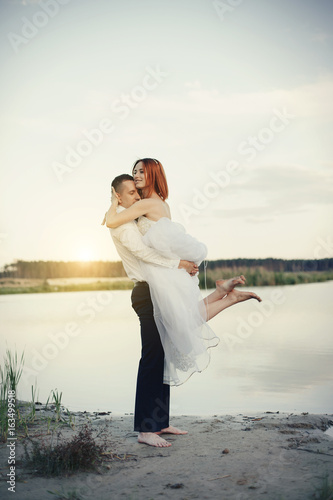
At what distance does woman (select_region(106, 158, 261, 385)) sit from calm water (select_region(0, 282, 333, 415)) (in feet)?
3.22

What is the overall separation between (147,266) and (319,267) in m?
14.9

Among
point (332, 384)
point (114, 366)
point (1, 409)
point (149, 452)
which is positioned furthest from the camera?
point (114, 366)

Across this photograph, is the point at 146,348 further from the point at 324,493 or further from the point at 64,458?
the point at 324,493

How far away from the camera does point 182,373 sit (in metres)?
3.85

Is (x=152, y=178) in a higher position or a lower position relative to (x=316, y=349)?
higher

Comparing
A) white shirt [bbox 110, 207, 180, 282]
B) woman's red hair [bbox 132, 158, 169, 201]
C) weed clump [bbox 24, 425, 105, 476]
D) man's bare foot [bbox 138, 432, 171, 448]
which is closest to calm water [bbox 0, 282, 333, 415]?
man's bare foot [bbox 138, 432, 171, 448]

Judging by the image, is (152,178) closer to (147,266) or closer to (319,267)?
(147,266)

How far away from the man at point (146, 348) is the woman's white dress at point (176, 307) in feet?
0.17

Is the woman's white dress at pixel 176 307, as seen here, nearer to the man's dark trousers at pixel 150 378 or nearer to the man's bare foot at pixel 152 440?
the man's dark trousers at pixel 150 378

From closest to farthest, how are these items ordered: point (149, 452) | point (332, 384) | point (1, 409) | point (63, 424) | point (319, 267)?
point (149, 452) → point (1, 409) → point (63, 424) → point (332, 384) → point (319, 267)

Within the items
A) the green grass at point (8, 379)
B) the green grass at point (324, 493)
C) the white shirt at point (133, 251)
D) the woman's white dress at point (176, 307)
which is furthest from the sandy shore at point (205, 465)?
the white shirt at point (133, 251)

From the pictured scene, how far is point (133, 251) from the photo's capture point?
372 centimetres

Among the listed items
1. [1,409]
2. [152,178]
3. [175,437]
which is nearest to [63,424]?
[1,409]

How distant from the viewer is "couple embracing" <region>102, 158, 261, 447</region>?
12.3 feet
